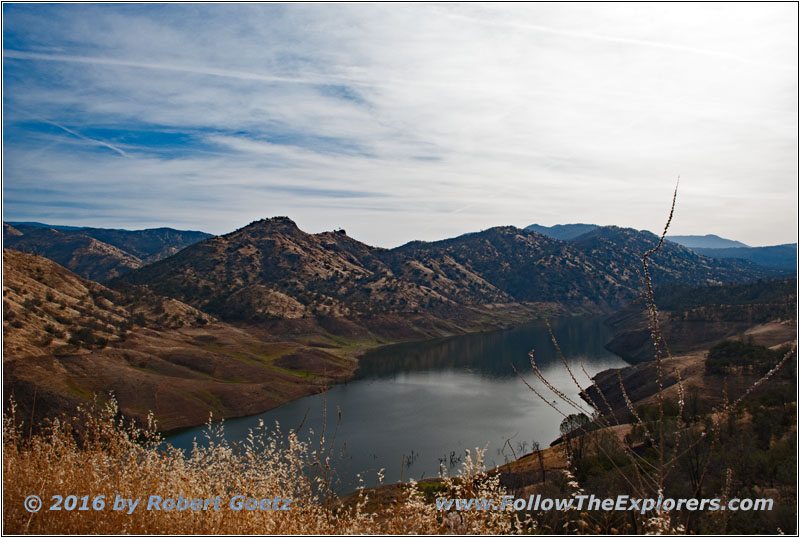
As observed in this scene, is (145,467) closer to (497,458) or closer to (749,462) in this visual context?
(749,462)

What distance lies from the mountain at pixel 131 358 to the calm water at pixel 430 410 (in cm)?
449

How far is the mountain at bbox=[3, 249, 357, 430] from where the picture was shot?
50094 millimetres

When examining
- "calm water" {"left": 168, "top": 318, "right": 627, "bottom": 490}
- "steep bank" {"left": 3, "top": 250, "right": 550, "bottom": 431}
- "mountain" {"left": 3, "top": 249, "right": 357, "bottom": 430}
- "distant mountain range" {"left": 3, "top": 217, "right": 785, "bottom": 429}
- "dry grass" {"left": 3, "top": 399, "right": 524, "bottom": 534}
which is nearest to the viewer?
"dry grass" {"left": 3, "top": 399, "right": 524, "bottom": 534}

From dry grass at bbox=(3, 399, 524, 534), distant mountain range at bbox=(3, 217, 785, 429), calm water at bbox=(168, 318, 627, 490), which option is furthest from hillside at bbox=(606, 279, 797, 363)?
dry grass at bbox=(3, 399, 524, 534)

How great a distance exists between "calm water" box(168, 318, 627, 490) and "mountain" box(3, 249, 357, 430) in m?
4.49

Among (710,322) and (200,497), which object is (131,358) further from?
(710,322)

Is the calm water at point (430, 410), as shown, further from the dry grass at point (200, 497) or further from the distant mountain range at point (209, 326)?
the dry grass at point (200, 497)

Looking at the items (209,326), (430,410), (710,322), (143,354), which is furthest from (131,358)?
(710,322)

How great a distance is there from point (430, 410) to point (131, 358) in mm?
39365

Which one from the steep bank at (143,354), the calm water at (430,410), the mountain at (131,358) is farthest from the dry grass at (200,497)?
the mountain at (131,358)

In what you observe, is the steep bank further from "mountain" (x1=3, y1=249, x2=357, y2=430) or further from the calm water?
the calm water

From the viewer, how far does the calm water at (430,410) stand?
137 ft

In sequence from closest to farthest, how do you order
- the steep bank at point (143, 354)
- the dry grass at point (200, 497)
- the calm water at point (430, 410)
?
the dry grass at point (200, 497) → the calm water at point (430, 410) → the steep bank at point (143, 354)

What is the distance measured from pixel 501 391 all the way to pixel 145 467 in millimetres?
66279
